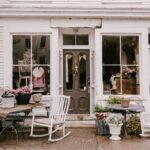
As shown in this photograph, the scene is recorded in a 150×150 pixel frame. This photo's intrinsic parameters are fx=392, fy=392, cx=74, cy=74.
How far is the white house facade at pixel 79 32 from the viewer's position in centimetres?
1122

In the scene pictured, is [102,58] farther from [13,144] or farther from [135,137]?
[13,144]

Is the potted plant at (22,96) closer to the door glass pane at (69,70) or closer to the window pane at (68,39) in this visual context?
Result: the door glass pane at (69,70)

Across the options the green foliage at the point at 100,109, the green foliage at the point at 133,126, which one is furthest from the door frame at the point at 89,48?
the green foliage at the point at 133,126

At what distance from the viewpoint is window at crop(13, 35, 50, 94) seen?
11.4 meters

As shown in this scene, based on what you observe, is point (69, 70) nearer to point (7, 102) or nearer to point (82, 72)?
point (82, 72)

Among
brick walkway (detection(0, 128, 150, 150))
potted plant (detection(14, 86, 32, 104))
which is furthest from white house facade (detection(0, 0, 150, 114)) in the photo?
brick walkway (detection(0, 128, 150, 150))

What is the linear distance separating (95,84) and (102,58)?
0.79 meters

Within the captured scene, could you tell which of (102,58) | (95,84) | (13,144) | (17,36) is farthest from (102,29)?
(13,144)

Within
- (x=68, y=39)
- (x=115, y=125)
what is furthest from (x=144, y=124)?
(x=68, y=39)

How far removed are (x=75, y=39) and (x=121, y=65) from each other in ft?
5.36

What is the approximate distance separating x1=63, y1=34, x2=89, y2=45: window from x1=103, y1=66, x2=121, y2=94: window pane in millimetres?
1124

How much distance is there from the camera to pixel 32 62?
11453 mm

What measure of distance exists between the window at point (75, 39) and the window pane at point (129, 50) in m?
1.17

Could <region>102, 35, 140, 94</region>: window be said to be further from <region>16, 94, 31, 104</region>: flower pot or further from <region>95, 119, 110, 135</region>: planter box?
<region>16, 94, 31, 104</region>: flower pot
